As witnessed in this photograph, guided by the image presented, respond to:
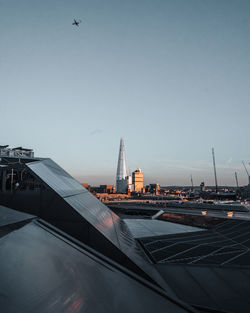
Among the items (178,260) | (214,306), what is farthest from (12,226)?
(178,260)

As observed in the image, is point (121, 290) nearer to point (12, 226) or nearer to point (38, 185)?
point (12, 226)

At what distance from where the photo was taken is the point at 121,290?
4.38 meters

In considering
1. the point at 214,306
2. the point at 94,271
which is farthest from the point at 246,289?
the point at 94,271

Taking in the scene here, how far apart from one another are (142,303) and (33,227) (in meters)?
4.09

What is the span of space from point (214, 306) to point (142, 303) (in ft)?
14.1

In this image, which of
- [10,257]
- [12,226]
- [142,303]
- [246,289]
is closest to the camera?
[10,257]

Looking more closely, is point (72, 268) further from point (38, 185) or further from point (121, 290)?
point (38, 185)

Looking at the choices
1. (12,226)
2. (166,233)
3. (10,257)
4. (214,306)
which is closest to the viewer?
(10,257)

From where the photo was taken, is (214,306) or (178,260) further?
(178,260)

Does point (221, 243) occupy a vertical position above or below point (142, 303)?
below

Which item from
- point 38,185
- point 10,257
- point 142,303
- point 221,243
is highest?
point 38,185

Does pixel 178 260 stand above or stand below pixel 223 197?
above

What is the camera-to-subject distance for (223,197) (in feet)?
407

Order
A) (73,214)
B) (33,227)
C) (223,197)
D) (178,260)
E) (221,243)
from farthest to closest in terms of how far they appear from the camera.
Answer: (223,197) → (221,243) → (178,260) → (73,214) → (33,227)
